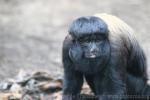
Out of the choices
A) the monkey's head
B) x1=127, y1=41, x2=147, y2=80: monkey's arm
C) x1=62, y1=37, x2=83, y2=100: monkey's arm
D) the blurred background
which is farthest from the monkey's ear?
the blurred background

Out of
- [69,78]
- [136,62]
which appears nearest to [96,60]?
[69,78]

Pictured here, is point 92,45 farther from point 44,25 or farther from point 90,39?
point 44,25

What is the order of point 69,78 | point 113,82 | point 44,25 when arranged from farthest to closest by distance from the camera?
point 44,25
point 69,78
point 113,82

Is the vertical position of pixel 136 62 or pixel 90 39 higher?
pixel 90 39

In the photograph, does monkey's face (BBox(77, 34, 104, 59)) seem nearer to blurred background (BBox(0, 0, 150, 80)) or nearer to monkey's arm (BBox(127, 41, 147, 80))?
monkey's arm (BBox(127, 41, 147, 80))

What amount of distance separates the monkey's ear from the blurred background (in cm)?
354

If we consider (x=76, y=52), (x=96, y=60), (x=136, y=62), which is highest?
(x=76, y=52)

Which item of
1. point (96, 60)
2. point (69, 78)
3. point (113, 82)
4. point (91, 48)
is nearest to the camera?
point (91, 48)

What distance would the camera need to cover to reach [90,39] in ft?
23.4

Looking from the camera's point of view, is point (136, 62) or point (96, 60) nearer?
point (96, 60)

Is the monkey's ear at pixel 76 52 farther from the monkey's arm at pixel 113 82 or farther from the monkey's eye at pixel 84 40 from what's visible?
the monkey's arm at pixel 113 82

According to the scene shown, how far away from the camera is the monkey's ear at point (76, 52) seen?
7230 mm

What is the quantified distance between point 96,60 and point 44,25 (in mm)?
7569

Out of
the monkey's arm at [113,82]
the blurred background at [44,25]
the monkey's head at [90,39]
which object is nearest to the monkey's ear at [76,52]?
the monkey's head at [90,39]
